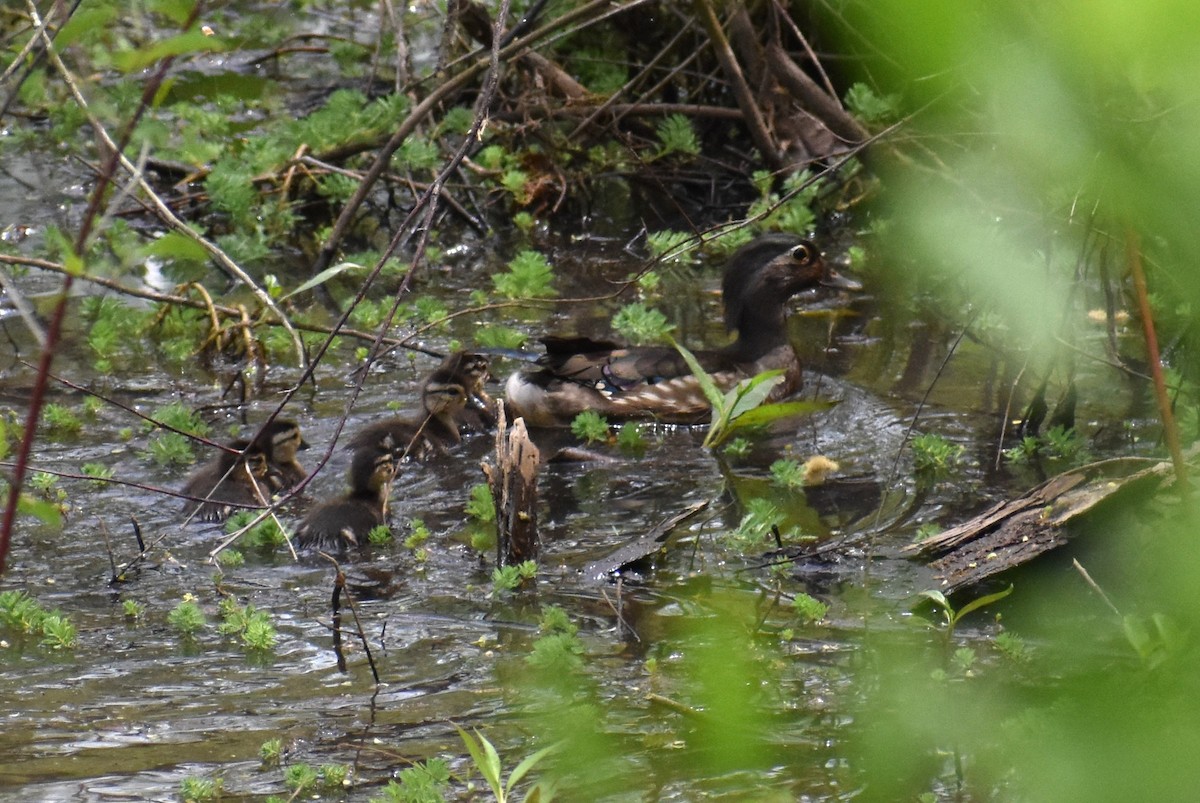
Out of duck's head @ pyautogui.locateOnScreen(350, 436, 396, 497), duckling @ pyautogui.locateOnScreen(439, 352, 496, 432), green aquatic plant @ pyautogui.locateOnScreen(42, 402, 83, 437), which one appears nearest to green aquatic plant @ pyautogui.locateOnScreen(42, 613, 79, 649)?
duck's head @ pyautogui.locateOnScreen(350, 436, 396, 497)

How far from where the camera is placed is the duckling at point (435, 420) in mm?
6027

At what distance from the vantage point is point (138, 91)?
883cm

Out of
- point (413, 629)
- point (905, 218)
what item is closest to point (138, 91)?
point (413, 629)

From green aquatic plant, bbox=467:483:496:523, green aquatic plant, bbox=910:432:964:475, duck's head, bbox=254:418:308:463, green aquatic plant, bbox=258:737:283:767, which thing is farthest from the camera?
duck's head, bbox=254:418:308:463

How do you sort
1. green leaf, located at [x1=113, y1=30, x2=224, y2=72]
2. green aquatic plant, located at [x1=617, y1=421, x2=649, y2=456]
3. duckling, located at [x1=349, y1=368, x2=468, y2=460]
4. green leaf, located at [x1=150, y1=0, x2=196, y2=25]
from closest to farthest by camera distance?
green leaf, located at [x1=113, y1=30, x2=224, y2=72] < green leaf, located at [x1=150, y1=0, x2=196, y2=25] < duckling, located at [x1=349, y1=368, x2=468, y2=460] < green aquatic plant, located at [x1=617, y1=421, x2=649, y2=456]

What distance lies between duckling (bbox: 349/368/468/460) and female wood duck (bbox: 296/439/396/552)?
36cm

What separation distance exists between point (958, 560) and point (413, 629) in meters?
1.75

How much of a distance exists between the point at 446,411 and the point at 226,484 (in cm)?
104

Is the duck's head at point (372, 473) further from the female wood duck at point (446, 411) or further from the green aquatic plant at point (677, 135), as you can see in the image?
the green aquatic plant at point (677, 135)

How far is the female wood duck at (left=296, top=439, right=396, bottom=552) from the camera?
5137mm

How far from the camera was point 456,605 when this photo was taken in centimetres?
465

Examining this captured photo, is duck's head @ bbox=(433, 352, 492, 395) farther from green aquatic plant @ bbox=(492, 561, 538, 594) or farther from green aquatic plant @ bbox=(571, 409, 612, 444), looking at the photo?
green aquatic plant @ bbox=(492, 561, 538, 594)

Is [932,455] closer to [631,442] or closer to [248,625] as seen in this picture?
[631,442]

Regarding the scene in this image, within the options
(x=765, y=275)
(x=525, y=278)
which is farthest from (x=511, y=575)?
(x=765, y=275)
